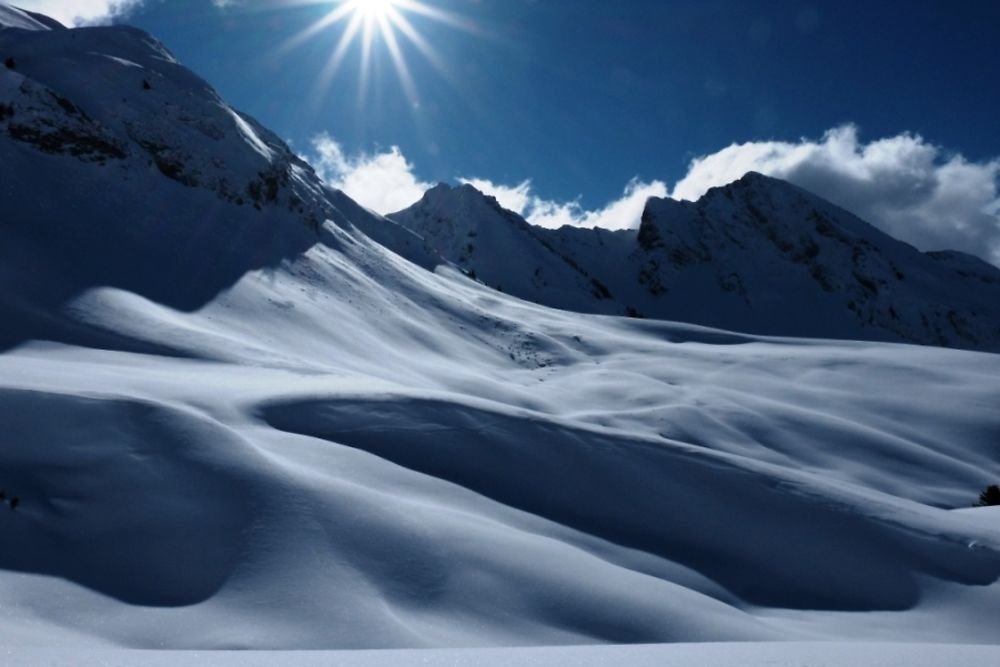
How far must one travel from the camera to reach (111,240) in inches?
883

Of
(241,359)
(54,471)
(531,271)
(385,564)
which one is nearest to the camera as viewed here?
(385,564)

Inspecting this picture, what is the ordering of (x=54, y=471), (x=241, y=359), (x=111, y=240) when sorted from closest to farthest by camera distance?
(x=54, y=471)
(x=241, y=359)
(x=111, y=240)

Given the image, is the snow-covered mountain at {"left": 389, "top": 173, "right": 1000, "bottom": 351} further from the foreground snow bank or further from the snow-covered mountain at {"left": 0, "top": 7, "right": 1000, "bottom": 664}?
the foreground snow bank

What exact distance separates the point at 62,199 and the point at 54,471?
18.8 meters

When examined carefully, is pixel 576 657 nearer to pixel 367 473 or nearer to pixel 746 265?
pixel 367 473

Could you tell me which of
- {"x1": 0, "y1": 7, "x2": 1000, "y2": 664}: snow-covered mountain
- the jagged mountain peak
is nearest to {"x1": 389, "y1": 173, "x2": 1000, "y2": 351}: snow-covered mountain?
the jagged mountain peak

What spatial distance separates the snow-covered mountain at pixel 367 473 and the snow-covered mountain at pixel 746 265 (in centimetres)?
5130

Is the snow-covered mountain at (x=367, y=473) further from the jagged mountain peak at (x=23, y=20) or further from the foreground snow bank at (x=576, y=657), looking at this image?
the jagged mountain peak at (x=23, y=20)

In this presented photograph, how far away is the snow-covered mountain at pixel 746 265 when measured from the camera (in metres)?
87.0

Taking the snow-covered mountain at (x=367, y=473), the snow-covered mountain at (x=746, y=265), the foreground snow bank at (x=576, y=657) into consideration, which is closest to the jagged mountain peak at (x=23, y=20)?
the snow-covered mountain at (x=367, y=473)

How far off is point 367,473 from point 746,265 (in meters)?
111

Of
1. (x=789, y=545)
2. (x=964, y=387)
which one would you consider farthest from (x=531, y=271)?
(x=789, y=545)

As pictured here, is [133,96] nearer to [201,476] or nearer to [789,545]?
[201,476]

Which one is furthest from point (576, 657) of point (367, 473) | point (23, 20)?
point (23, 20)
